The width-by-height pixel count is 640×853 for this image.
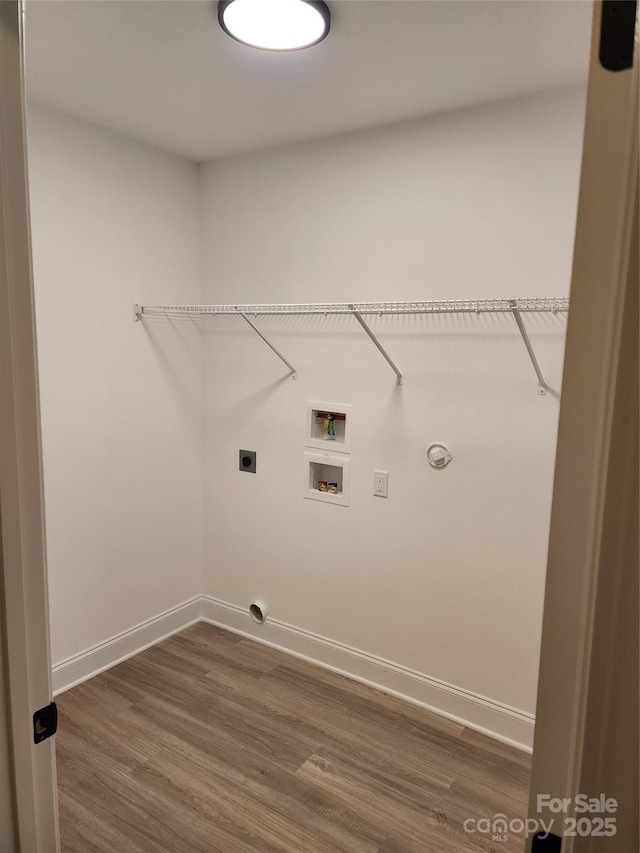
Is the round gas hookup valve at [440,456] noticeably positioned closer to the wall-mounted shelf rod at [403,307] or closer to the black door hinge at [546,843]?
the wall-mounted shelf rod at [403,307]

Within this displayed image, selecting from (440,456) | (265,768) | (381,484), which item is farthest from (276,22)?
(265,768)

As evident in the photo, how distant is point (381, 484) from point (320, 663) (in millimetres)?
1025

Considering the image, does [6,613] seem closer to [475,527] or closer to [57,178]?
[475,527]

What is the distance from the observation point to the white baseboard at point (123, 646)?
263 cm

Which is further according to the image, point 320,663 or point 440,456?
point 320,663

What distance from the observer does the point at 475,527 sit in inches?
94.0

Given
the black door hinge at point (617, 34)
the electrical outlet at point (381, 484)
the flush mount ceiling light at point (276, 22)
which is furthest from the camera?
the electrical outlet at point (381, 484)

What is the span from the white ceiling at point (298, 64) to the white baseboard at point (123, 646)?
2.42 m

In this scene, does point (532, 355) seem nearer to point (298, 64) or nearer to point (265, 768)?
point (298, 64)

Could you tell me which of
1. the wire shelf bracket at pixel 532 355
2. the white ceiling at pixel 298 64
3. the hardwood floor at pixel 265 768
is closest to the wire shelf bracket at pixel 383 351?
the wire shelf bracket at pixel 532 355

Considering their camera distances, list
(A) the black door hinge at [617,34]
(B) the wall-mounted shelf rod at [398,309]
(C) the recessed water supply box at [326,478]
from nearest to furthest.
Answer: (A) the black door hinge at [617,34]
(B) the wall-mounted shelf rod at [398,309]
(C) the recessed water supply box at [326,478]

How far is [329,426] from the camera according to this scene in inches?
108

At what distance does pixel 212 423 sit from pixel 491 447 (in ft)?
5.13

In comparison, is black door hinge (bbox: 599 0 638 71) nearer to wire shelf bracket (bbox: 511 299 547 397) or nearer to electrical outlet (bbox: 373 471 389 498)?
wire shelf bracket (bbox: 511 299 547 397)
